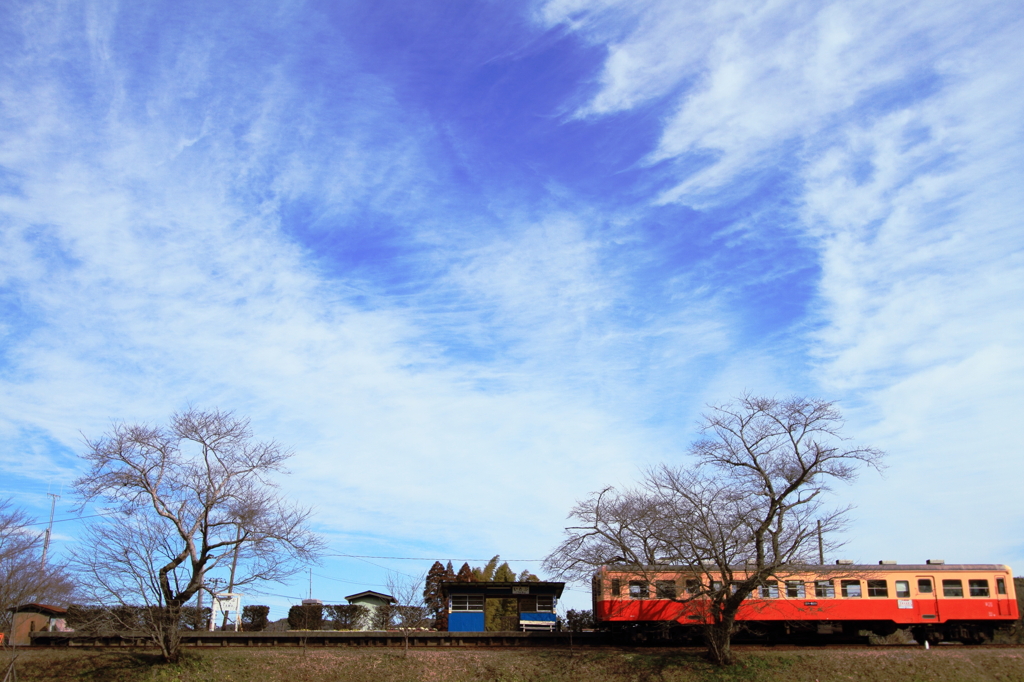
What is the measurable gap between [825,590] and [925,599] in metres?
4.10

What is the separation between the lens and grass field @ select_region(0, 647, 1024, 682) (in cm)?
2533

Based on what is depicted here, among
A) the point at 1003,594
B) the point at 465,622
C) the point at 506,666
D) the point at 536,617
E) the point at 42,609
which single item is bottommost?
the point at 506,666

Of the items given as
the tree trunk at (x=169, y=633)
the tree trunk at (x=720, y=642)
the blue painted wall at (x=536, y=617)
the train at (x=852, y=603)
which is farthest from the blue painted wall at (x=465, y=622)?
the tree trunk at (x=169, y=633)

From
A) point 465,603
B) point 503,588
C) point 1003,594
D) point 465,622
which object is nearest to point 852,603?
point 1003,594

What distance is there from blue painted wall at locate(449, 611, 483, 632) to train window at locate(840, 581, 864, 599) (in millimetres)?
16073

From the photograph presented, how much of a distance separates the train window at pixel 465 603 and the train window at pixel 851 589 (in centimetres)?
1620

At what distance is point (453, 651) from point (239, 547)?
897 cm

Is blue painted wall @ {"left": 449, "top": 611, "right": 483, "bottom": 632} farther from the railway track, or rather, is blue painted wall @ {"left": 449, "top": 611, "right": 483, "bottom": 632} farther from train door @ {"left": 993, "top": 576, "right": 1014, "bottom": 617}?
train door @ {"left": 993, "top": 576, "right": 1014, "bottom": 617}

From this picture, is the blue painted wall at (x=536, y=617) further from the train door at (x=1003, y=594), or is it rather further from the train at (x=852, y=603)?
the train door at (x=1003, y=594)

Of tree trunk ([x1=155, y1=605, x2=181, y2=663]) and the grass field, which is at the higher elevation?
tree trunk ([x1=155, y1=605, x2=181, y2=663])

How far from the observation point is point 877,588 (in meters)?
31.3

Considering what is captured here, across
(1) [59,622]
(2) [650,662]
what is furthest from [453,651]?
(1) [59,622]

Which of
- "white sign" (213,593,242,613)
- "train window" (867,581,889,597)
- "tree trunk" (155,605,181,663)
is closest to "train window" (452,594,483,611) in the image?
"white sign" (213,593,242,613)

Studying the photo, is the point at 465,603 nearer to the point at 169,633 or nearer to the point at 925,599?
the point at 169,633
